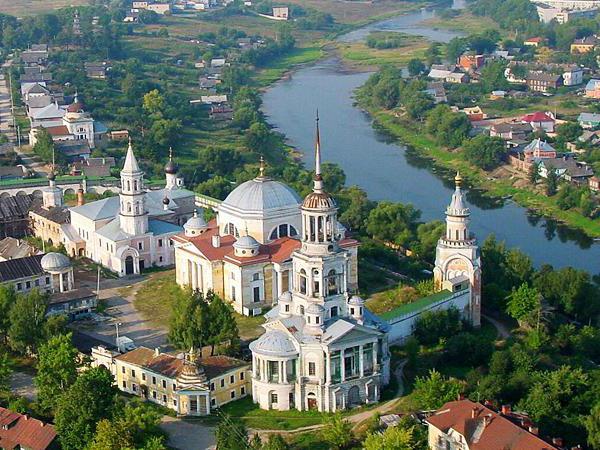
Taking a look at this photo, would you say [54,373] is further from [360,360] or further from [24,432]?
[360,360]

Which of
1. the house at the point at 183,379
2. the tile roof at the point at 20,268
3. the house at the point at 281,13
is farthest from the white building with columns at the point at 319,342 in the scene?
the house at the point at 281,13

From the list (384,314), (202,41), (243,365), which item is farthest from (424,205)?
(202,41)

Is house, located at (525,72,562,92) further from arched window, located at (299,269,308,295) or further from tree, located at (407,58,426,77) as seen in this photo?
arched window, located at (299,269,308,295)

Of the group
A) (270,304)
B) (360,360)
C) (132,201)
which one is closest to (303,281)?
(360,360)

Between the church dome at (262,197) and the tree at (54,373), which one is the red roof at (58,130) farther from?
the tree at (54,373)

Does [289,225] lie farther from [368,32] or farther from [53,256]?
[368,32]

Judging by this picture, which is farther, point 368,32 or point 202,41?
point 368,32
